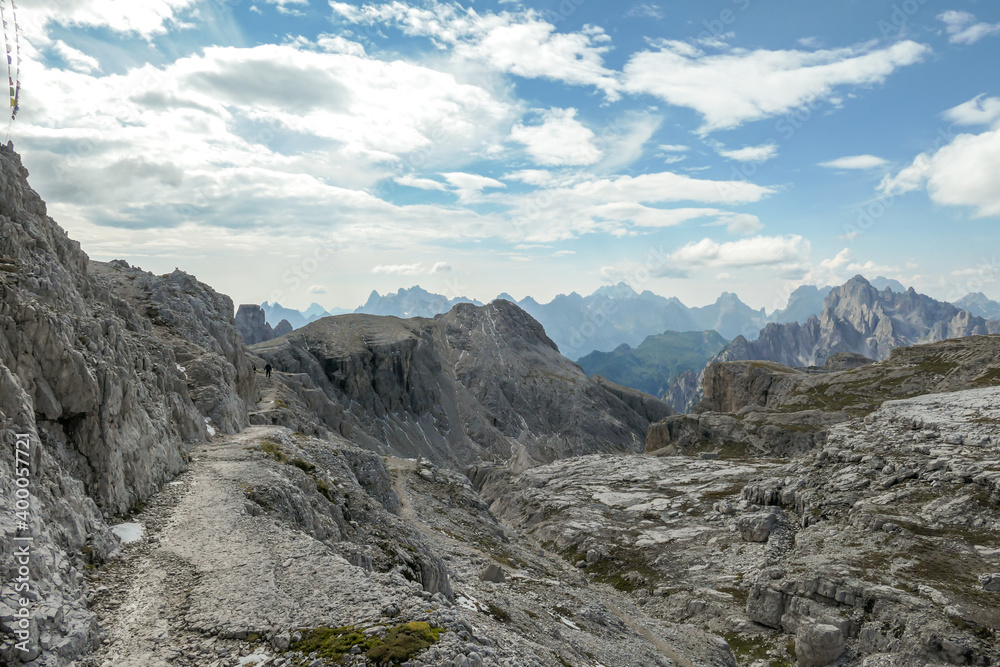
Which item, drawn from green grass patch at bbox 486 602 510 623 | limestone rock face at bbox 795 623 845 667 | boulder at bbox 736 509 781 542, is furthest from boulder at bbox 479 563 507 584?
boulder at bbox 736 509 781 542

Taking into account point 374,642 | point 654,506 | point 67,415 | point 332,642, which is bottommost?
point 654,506

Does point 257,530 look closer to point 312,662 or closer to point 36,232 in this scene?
point 312,662

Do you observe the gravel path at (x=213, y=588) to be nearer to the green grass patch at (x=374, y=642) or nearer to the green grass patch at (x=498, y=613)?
the green grass patch at (x=374, y=642)

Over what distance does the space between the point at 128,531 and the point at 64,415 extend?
729 centimetres

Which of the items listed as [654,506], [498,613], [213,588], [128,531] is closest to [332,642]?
[213,588]

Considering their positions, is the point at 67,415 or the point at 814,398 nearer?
the point at 67,415

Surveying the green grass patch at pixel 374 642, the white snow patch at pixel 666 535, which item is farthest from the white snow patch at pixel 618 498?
the green grass patch at pixel 374 642

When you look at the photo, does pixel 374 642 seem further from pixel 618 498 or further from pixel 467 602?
pixel 618 498

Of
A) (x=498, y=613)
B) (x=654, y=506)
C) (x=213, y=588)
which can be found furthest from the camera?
(x=654, y=506)

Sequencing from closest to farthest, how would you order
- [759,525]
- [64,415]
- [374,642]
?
1. [374,642]
2. [64,415]
3. [759,525]

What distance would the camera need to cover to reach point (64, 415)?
27.7 metres

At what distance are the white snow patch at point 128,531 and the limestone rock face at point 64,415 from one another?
0.81 m

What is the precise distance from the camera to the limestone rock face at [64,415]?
17.9 m

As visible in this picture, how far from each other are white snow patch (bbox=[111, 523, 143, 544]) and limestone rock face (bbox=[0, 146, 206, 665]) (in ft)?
2.65
